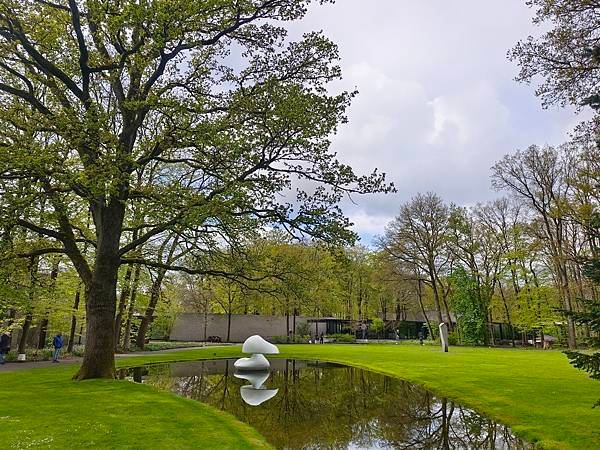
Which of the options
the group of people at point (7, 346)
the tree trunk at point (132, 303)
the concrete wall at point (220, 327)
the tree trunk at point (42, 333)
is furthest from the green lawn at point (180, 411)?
the concrete wall at point (220, 327)

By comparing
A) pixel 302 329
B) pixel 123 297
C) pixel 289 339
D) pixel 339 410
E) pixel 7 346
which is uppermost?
pixel 123 297

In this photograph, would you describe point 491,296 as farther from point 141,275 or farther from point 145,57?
point 145,57

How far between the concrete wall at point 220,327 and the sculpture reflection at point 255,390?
30.6 m

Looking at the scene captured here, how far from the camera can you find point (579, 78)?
381 inches

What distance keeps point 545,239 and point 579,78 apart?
28743mm

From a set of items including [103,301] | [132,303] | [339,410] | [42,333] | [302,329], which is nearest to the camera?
[339,410]

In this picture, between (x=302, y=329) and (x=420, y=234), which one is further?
(x=302, y=329)

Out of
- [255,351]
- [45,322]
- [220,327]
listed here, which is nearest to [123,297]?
[45,322]

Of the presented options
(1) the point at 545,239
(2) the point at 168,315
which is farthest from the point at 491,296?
(2) the point at 168,315

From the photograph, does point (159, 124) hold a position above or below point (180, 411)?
above

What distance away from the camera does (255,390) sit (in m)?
14.0

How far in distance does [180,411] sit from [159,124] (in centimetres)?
909

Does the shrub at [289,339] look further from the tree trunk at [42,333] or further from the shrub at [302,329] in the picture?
the tree trunk at [42,333]

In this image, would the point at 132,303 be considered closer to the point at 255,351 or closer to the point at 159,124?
the point at 255,351
